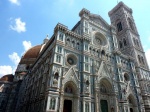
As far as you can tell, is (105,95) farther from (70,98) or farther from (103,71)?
(70,98)

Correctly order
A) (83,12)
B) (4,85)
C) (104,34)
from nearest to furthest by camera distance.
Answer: (83,12) < (104,34) < (4,85)

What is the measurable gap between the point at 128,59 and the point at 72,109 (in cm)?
1868

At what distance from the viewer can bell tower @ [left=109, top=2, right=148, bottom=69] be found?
33375 millimetres

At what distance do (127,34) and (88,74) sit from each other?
21.7 m

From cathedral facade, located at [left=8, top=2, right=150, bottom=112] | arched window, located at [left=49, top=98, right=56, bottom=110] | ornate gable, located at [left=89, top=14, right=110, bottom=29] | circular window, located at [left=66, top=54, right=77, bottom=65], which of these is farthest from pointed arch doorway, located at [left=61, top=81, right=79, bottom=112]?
ornate gable, located at [left=89, top=14, right=110, bottom=29]

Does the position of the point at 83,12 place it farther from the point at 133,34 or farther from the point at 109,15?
the point at 109,15

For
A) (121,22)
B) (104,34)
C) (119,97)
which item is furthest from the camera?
(121,22)

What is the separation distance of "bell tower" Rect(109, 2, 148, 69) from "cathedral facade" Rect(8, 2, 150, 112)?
0.26 m

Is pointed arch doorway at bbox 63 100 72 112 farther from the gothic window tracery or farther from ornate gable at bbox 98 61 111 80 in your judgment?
ornate gable at bbox 98 61 111 80

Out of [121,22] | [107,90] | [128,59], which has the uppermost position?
[121,22]

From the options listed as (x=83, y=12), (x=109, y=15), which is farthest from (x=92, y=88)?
(x=109, y=15)

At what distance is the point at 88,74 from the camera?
20.2 meters

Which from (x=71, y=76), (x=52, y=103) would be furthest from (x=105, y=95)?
(x=52, y=103)

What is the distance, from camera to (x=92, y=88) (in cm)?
1989
